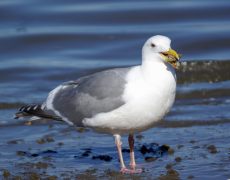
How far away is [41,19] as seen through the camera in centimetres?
1445

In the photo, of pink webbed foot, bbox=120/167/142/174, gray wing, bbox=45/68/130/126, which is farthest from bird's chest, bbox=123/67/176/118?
pink webbed foot, bbox=120/167/142/174

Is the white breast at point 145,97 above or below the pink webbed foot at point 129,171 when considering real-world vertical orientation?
above

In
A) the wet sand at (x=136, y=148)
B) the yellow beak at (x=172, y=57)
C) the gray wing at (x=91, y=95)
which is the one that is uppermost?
the yellow beak at (x=172, y=57)

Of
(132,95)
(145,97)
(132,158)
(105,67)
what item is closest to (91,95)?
(132,95)

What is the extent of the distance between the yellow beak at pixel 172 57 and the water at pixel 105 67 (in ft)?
3.36

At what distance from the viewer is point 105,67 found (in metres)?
11.7

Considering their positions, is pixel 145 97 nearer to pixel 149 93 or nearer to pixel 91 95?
pixel 149 93

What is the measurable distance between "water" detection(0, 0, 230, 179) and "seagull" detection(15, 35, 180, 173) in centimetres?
48

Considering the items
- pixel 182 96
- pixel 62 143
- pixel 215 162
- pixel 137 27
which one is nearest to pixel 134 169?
pixel 215 162

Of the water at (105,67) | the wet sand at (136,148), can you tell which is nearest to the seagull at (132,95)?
the wet sand at (136,148)

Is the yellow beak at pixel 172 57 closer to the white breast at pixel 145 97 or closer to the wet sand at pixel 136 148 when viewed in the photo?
the white breast at pixel 145 97

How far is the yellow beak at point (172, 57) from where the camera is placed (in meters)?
6.63

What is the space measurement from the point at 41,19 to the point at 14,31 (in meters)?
0.87

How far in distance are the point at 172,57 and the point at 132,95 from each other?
20.0 inches
